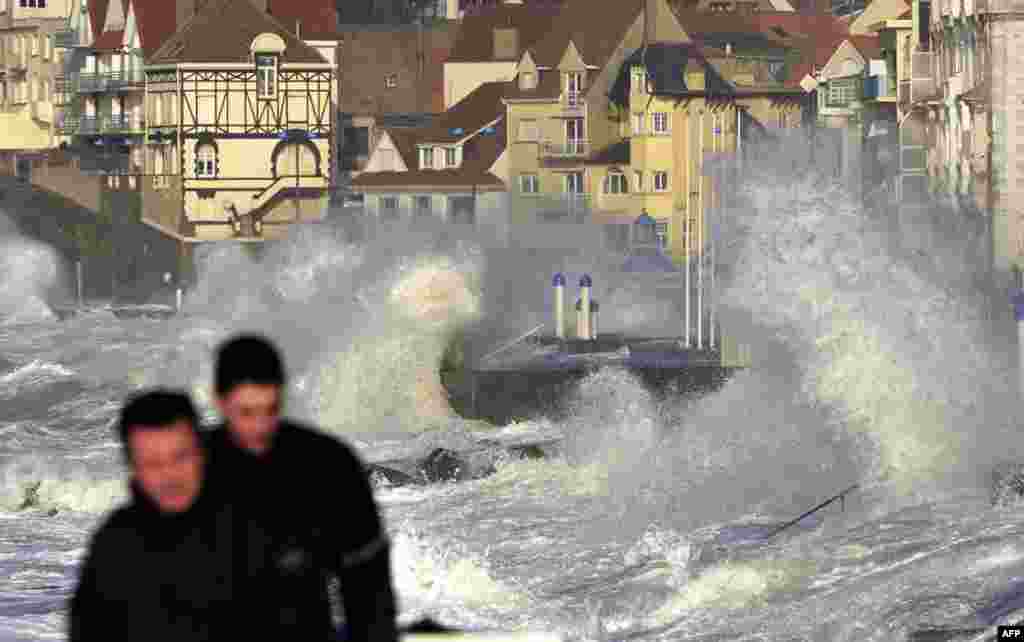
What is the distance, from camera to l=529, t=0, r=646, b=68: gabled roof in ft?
250

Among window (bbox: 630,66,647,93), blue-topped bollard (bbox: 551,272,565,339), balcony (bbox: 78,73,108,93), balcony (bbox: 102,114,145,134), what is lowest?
blue-topped bollard (bbox: 551,272,565,339)

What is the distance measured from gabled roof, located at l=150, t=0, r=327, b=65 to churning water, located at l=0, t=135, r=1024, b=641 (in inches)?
744

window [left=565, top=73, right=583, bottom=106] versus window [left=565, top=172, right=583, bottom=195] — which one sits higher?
window [left=565, top=73, right=583, bottom=106]

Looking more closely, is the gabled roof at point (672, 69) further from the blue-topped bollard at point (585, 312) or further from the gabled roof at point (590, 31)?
the blue-topped bollard at point (585, 312)

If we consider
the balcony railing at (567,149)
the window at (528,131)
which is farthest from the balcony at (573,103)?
the window at (528,131)

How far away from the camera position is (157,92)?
8050 centimetres

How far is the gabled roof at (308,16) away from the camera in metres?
85.5

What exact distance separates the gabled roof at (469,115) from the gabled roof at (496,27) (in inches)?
146

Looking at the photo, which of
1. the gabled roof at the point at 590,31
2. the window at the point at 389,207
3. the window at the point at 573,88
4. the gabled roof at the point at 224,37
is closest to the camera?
the window at the point at 573,88

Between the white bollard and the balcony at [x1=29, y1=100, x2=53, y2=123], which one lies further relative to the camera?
the balcony at [x1=29, y1=100, x2=53, y2=123]

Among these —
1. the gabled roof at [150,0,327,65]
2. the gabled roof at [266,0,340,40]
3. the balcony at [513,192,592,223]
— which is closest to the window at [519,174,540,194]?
the balcony at [513,192,592,223]

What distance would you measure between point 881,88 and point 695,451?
2286 centimetres

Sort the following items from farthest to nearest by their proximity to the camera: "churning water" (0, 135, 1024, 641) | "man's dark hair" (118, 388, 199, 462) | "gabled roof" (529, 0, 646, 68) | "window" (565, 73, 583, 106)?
"gabled roof" (529, 0, 646, 68)
"window" (565, 73, 583, 106)
"churning water" (0, 135, 1024, 641)
"man's dark hair" (118, 388, 199, 462)

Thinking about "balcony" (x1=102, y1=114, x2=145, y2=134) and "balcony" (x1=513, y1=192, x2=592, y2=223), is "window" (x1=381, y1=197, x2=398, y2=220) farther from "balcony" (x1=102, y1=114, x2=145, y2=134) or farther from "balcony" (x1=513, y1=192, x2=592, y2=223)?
"balcony" (x1=102, y1=114, x2=145, y2=134)
